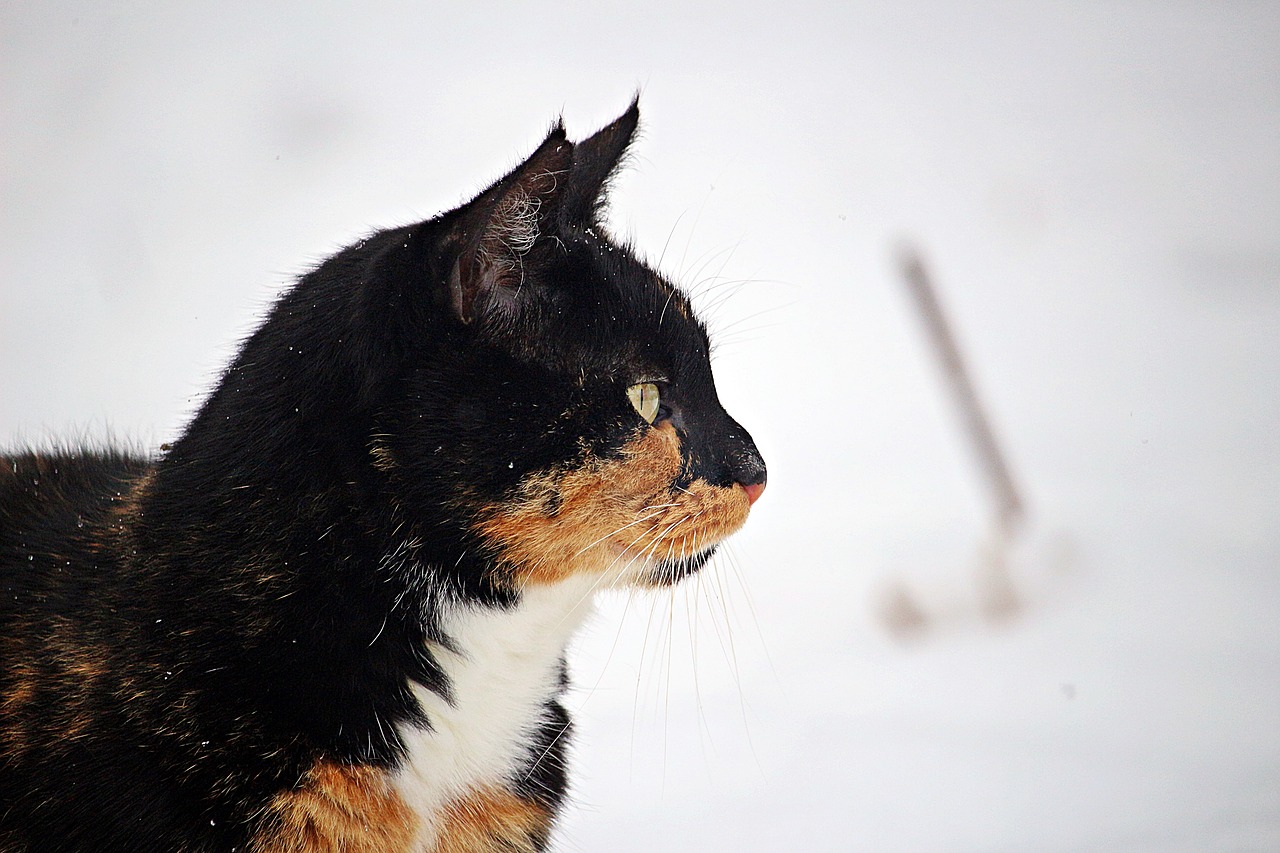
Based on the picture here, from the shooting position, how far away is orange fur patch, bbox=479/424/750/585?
1.38 metres

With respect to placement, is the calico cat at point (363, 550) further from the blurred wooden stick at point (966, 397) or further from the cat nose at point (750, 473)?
the blurred wooden stick at point (966, 397)

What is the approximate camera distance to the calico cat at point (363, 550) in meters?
1.32

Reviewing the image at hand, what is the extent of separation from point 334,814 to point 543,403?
58 cm

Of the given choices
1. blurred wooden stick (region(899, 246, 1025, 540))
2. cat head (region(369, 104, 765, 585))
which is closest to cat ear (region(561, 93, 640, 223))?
cat head (region(369, 104, 765, 585))

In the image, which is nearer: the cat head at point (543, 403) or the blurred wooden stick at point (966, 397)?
the cat head at point (543, 403)

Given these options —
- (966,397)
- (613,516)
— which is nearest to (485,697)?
(613,516)

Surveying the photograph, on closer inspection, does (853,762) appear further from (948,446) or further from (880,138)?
(880,138)

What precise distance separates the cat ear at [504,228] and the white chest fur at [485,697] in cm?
40

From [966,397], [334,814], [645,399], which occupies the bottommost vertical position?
[334,814]

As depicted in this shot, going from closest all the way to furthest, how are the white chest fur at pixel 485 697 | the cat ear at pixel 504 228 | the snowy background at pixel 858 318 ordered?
the cat ear at pixel 504 228 → the white chest fur at pixel 485 697 → the snowy background at pixel 858 318

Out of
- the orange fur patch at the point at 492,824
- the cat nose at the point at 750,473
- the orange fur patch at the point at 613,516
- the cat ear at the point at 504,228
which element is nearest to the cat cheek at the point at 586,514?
the orange fur patch at the point at 613,516

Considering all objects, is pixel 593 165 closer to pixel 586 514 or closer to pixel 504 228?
pixel 504 228

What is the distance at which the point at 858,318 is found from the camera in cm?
372

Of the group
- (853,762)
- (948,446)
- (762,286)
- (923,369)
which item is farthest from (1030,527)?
(762,286)
